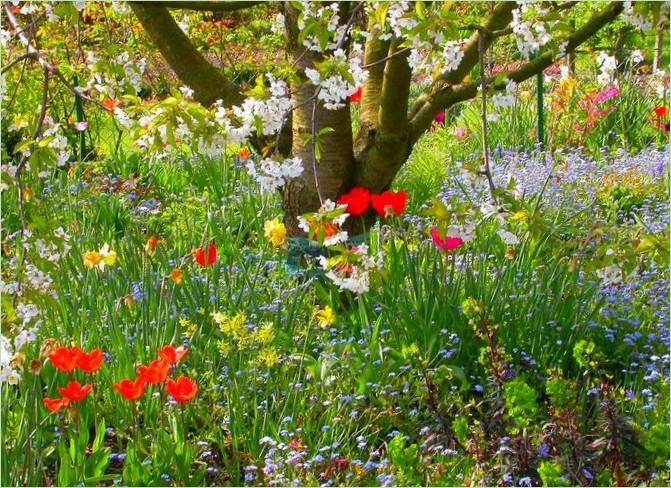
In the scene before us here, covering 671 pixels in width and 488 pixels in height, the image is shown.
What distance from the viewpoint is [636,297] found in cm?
344

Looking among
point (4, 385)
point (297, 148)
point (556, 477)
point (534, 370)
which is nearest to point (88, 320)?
point (4, 385)

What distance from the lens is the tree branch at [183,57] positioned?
3.45 metres

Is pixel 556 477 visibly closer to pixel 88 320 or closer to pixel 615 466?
pixel 615 466

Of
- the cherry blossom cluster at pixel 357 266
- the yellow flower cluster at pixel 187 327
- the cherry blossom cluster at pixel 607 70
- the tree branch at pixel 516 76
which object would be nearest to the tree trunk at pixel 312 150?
the tree branch at pixel 516 76

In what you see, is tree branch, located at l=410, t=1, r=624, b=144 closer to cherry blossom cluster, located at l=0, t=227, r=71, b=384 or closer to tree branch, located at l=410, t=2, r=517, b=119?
tree branch, located at l=410, t=2, r=517, b=119

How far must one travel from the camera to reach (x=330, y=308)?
9.02 ft

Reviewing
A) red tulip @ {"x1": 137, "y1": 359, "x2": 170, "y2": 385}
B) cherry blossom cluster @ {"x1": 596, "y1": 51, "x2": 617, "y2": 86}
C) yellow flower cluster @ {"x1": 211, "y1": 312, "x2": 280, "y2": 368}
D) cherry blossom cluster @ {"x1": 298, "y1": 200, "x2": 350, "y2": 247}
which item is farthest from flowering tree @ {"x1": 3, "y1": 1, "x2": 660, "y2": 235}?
cherry blossom cluster @ {"x1": 596, "y1": 51, "x2": 617, "y2": 86}

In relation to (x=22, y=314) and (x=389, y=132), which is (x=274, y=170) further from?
(x=389, y=132)

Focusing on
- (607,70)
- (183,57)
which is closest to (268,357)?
(183,57)

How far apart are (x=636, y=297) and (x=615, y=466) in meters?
1.30

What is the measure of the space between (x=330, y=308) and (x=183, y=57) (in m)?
1.31

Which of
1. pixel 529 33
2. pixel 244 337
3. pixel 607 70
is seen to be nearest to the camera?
pixel 529 33

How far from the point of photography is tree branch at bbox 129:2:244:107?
11.3 feet

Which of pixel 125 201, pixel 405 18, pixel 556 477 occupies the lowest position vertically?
pixel 556 477
